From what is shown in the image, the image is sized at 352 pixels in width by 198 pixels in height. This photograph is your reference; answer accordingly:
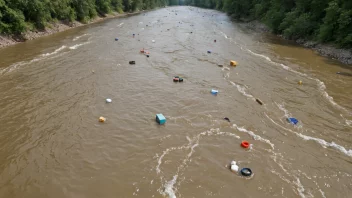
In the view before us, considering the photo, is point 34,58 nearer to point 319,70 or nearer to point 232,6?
point 319,70

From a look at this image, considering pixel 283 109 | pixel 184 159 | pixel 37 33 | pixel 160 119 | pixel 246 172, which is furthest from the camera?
pixel 37 33

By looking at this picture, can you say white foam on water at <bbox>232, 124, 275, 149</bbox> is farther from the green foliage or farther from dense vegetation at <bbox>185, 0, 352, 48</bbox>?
the green foliage

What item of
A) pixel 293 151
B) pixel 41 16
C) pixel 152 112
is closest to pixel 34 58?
pixel 41 16

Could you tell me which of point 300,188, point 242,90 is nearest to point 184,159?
point 300,188

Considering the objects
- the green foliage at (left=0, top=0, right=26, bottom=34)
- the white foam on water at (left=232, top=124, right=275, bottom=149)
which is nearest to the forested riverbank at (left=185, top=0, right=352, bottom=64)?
the white foam on water at (left=232, top=124, right=275, bottom=149)

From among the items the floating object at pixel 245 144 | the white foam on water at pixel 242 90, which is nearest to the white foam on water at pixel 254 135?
the floating object at pixel 245 144

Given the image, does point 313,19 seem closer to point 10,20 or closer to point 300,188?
point 300,188
